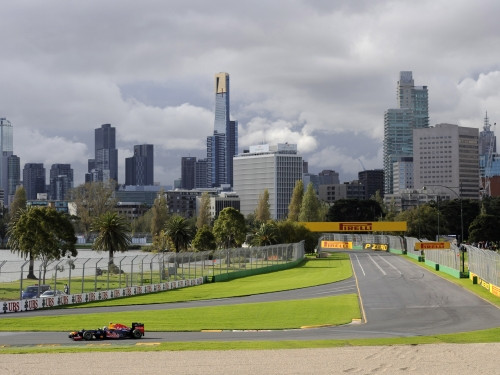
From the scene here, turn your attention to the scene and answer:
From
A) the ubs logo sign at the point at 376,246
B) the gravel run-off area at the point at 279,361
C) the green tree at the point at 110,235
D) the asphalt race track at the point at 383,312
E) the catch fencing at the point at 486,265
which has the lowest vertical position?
the asphalt race track at the point at 383,312

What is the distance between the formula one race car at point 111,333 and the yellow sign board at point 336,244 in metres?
147

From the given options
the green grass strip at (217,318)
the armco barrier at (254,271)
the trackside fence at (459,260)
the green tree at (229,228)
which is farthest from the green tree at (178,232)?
the green grass strip at (217,318)

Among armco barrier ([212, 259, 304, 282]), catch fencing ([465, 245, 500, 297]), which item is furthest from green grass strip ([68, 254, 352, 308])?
catch fencing ([465, 245, 500, 297])

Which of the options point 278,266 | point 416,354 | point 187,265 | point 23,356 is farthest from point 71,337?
point 278,266

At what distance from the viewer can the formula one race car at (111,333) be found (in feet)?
137

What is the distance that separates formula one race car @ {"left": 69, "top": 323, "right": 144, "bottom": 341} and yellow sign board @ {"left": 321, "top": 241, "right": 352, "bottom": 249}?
147 metres

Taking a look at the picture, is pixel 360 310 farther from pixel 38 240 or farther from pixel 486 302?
pixel 38 240

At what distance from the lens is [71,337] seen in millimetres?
41938

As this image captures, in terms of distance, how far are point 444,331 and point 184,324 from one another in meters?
16.2

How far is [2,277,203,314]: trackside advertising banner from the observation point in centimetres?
5772

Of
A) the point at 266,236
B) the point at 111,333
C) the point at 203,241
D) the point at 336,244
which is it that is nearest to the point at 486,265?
the point at 111,333

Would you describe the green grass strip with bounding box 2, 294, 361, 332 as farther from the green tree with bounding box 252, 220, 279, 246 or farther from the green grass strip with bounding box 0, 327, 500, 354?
the green tree with bounding box 252, 220, 279, 246

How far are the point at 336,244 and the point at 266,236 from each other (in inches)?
2106

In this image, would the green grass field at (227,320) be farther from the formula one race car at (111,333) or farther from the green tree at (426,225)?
the green tree at (426,225)
